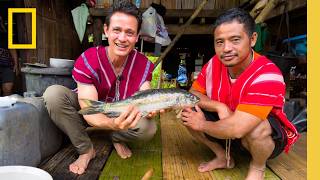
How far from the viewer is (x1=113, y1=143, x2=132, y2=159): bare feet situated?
3141 mm

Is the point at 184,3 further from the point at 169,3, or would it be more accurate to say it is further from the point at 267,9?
the point at 267,9

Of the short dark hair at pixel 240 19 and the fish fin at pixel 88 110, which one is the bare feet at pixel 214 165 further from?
the short dark hair at pixel 240 19

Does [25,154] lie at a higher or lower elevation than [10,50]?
lower

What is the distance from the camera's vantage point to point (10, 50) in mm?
6746

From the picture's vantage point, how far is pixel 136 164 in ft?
9.68

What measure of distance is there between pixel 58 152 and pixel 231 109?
1750mm

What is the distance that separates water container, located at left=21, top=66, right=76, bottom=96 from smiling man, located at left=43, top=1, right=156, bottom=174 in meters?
0.92

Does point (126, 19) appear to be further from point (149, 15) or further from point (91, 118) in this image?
point (149, 15)

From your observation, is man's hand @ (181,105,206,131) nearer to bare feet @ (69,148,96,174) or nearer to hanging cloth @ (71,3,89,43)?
bare feet @ (69,148,96,174)

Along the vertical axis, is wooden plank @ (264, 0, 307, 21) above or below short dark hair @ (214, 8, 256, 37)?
above

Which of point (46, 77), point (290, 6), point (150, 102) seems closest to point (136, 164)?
point (150, 102)

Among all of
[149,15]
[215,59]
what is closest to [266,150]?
[215,59]

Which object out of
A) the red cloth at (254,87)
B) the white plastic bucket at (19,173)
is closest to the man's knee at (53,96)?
the white plastic bucket at (19,173)

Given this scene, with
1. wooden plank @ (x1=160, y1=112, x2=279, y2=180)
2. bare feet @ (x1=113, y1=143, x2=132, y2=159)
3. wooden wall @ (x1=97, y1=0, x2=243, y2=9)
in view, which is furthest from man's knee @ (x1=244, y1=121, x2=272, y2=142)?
wooden wall @ (x1=97, y1=0, x2=243, y2=9)
